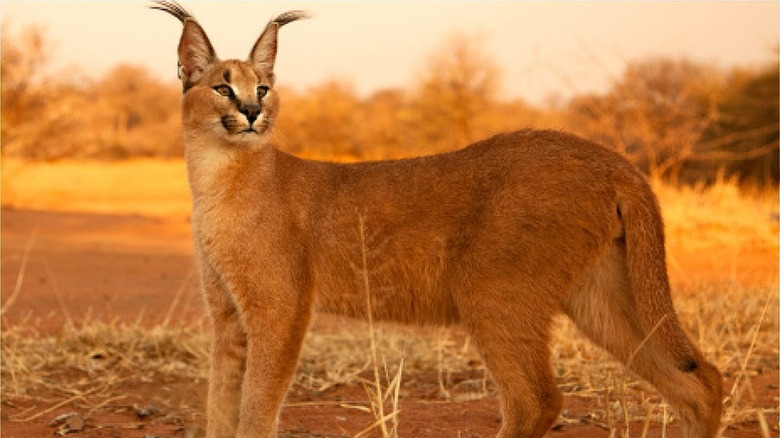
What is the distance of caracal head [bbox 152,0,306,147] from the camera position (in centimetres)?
402

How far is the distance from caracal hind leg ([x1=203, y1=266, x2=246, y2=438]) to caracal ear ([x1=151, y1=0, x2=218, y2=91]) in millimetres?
862

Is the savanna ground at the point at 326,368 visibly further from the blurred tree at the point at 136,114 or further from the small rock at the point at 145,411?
the blurred tree at the point at 136,114

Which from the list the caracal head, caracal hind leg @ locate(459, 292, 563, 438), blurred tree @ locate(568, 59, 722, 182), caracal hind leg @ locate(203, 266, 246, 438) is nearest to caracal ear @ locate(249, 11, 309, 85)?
the caracal head

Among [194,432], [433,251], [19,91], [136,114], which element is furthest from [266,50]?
[136,114]

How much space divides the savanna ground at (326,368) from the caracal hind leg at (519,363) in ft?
0.93

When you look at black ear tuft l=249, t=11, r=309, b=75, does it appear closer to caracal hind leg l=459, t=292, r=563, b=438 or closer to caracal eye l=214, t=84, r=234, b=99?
caracal eye l=214, t=84, r=234, b=99

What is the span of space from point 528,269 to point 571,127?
1484 centimetres

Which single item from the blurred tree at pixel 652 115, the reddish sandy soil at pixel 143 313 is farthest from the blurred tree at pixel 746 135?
the reddish sandy soil at pixel 143 313

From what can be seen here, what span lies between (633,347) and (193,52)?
2183mm

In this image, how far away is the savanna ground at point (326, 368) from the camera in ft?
14.6

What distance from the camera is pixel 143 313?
7.48 meters

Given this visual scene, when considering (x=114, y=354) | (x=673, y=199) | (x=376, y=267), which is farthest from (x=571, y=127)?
(x=376, y=267)

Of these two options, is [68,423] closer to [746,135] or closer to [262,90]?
[262,90]

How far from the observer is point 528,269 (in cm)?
371
